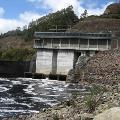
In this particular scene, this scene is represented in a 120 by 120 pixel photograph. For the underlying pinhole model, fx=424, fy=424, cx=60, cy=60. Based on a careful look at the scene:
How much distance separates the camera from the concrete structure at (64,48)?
64.8 m

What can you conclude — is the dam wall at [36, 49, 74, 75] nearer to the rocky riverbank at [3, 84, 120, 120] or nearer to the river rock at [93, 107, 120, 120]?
the rocky riverbank at [3, 84, 120, 120]

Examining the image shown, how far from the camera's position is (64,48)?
6700 centimetres

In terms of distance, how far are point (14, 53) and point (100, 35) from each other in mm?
44624

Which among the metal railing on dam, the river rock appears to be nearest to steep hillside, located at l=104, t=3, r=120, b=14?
the metal railing on dam

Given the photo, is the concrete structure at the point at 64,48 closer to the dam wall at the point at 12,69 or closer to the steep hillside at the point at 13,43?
the dam wall at the point at 12,69

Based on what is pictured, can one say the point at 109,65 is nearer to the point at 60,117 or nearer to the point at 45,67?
the point at 45,67

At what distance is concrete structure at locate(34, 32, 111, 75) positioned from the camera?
2552 inches

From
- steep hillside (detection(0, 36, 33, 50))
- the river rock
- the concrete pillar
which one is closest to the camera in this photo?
the river rock

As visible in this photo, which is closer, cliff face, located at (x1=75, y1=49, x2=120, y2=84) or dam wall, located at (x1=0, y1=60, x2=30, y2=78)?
cliff face, located at (x1=75, y1=49, x2=120, y2=84)

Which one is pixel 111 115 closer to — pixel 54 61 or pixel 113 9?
pixel 54 61

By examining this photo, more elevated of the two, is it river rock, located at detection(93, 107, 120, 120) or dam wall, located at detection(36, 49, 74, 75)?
dam wall, located at detection(36, 49, 74, 75)

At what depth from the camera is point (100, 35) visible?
6456cm

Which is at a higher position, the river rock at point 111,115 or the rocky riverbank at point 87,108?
the river rock at point 111,115

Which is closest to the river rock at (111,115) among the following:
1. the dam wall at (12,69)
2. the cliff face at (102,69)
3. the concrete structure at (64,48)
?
the cliff face at (102,69)
